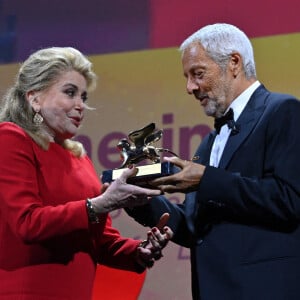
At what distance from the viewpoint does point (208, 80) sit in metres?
2.34

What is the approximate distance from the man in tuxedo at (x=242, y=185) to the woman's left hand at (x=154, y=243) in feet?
0.29

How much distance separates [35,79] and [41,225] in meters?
0.48

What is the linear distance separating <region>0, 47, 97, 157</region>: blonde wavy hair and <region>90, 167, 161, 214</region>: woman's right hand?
11.4 inches

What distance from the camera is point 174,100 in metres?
3.29

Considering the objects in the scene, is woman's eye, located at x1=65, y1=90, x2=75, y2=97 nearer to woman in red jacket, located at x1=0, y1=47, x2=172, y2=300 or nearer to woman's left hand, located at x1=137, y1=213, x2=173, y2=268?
woman in red jacket, located at x1=0, y1=47, x2=172, y2=300

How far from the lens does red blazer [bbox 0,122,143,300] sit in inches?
87.8

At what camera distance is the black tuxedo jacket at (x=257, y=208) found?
2109mm

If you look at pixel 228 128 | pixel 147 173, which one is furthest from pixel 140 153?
pixel 228 128

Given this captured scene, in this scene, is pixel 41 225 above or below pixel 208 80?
below

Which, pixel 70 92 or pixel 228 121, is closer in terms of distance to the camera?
pixel 228 121

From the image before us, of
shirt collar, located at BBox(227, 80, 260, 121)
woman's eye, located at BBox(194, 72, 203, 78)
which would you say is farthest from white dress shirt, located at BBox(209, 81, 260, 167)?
woman's eye, located at BBox(194, 72, 203, 78)

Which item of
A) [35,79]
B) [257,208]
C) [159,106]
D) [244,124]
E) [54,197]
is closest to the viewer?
[257,208]

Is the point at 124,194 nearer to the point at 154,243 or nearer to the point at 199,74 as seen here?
the point at 154,243

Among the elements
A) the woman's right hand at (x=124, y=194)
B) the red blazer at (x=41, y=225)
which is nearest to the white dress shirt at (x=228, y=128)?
the woman's right hand at (x=124, y=194)
